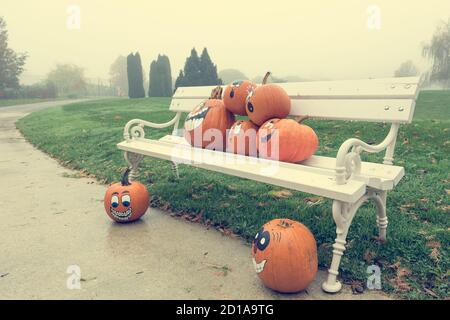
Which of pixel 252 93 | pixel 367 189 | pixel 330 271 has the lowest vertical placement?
pixel 330 271

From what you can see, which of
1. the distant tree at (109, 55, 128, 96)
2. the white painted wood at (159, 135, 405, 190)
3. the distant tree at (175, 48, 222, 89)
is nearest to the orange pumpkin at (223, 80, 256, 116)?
the white painted wood at (159, 135, 405, 190)

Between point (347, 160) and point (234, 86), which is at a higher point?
point (234, 86)

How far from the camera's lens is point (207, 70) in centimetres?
3162

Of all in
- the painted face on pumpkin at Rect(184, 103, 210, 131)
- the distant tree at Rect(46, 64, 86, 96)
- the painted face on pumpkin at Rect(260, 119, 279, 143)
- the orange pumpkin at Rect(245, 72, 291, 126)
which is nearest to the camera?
the painted face on pumpkin at Rect(260, 119, 279, 143)

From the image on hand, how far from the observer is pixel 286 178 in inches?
101

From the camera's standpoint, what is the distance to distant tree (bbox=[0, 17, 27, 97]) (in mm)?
39375

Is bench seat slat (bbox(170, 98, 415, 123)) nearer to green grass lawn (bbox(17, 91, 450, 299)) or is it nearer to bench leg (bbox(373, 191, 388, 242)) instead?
bench leg (bbox(373, 191, 388, 242))

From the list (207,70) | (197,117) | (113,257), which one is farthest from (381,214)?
(207,70)

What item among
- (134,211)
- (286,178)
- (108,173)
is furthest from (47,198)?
(286,178)

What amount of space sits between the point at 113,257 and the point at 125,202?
0.71 metres

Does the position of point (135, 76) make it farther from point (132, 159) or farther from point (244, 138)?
point (244, 138)

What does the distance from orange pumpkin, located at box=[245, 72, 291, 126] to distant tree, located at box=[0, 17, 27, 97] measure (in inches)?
1699

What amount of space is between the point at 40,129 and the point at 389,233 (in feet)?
38.0
